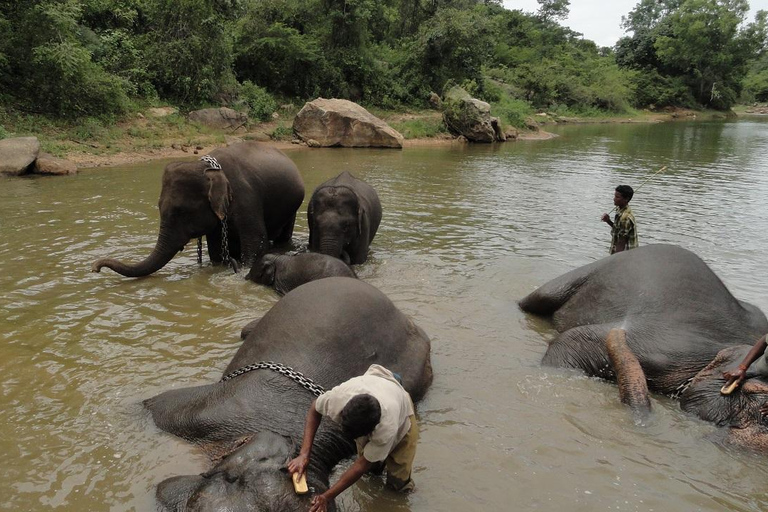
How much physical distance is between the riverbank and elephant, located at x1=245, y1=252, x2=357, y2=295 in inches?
388

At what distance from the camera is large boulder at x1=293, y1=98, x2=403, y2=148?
869 inches

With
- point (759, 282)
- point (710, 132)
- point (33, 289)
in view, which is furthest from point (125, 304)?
point (710, 132)

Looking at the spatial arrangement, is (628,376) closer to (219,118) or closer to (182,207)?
(182,207)

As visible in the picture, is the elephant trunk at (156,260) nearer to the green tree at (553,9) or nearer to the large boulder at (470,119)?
the large boulder at (470,119)

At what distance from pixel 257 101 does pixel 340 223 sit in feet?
58.5

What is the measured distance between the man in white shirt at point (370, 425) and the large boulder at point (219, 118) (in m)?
18.9

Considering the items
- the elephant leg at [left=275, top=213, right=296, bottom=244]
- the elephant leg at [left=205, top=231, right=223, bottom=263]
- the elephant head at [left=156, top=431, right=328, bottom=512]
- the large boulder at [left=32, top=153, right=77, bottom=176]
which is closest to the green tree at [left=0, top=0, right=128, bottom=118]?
the large boulder at [left=32, top=153, right=77, bottom=176]

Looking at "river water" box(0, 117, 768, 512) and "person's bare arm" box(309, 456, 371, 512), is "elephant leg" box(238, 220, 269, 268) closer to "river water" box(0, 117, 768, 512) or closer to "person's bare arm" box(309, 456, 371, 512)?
"river water" box(0, 117, 768, 512)

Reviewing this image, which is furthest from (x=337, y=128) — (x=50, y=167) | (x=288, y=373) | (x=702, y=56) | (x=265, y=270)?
(x=702, y=56)

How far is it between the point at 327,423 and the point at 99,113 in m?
17.0

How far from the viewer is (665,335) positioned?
187 inches

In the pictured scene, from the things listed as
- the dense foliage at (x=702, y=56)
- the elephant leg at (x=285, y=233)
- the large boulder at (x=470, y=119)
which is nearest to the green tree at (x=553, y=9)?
the dense foliage at (x=702, y=56)

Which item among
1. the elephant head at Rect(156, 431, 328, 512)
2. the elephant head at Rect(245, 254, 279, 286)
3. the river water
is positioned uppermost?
the elephant head at Rect(156, 431, 328, 512)

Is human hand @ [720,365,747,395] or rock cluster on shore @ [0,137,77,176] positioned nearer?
human hand @ [720,365,747,395]
